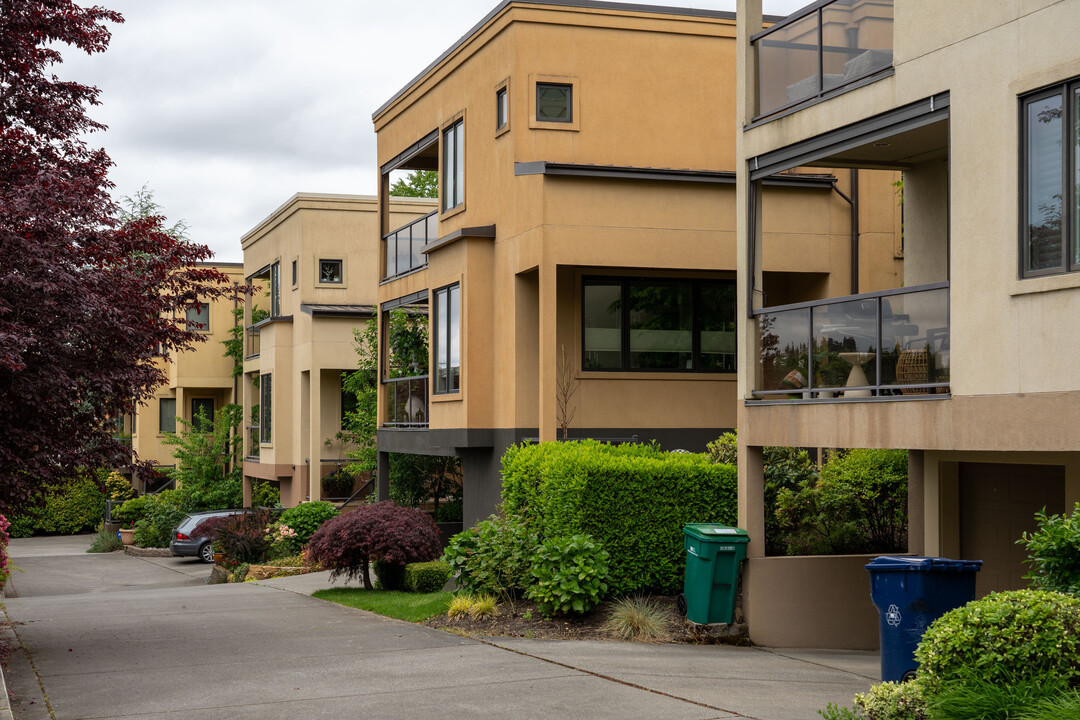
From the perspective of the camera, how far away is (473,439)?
19953mm

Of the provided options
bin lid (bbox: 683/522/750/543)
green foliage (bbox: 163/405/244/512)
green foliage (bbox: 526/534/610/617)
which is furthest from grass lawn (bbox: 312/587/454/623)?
green foliage (bbox: 163/405/244/512)

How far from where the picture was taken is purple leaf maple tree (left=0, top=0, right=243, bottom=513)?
11625 millimetres

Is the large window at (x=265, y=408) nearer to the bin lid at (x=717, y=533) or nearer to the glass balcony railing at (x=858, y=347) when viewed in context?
the bin lid at (x=717, y=533)

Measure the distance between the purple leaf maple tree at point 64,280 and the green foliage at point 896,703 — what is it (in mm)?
7879

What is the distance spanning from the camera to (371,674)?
11102 millimetres

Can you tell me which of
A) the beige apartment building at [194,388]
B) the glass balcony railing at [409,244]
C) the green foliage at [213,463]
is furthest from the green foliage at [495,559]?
the beige apartment building at [194,388]

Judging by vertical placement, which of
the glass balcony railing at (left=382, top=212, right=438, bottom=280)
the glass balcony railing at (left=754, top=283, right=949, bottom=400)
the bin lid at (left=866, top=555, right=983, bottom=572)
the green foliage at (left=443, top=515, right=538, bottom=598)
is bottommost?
the green foliage at (left=443, top=515, right=538, bottom=598)

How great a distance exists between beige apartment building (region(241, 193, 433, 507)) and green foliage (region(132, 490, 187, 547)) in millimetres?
3761

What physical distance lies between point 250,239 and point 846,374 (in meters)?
30.4

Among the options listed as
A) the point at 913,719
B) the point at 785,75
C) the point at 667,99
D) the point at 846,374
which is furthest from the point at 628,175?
the point at 913,719

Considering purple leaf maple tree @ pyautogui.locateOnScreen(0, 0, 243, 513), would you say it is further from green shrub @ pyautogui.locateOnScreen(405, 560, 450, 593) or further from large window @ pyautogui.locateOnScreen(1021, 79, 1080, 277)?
large window @ pyautogui.locateOnScreen(1021, 79, 1080, 277)

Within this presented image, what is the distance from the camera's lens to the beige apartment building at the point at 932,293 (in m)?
9.91

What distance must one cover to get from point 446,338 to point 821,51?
10.2 meters

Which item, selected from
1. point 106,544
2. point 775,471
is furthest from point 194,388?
point 775,471
